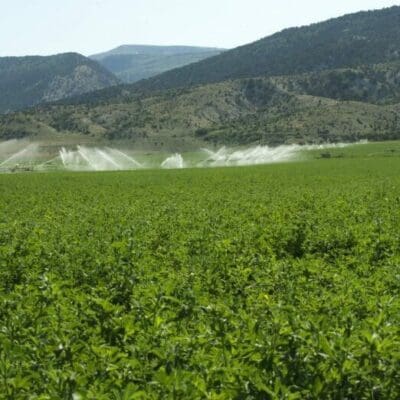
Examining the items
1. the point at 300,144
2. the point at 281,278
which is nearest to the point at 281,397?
the point at 281,278

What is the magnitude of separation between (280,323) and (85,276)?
20.9 ft

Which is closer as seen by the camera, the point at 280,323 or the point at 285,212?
the point at 280,323

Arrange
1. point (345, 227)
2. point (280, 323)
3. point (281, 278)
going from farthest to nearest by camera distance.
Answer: point (345, 227) < point (281, 278) < point (280, 323)

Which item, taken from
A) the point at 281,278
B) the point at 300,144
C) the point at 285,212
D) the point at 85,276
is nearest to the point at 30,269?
the point at 85,276

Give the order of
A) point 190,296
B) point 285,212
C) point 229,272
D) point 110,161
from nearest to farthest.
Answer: point 190,296 → point 229,272 → point 285,212 → point 110,161

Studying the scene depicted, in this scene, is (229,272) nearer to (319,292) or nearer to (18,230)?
(319,292)

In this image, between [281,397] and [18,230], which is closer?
[281,397]

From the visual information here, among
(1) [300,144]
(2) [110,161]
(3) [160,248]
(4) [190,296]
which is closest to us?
(4) [190,296]

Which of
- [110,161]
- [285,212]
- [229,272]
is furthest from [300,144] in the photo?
[229,272]

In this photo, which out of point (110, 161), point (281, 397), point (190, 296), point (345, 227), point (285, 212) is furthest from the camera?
point (110, 161)

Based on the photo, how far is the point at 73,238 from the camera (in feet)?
52.2

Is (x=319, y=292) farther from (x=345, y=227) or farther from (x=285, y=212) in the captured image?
(x=285, y=212)

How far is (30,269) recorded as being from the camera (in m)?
13.2

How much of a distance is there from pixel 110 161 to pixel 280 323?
122581 millimetres
